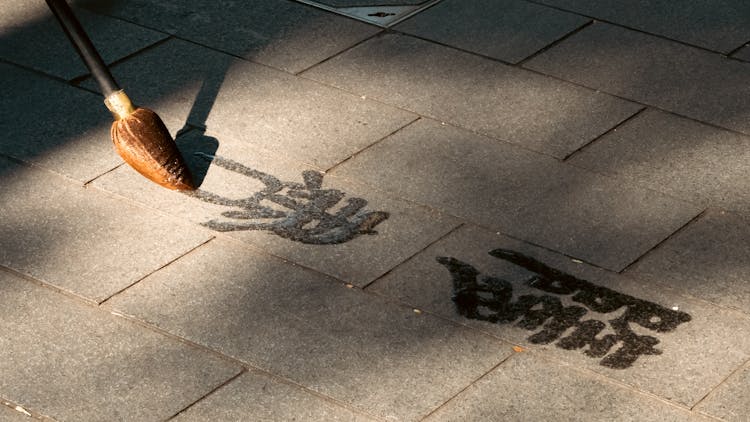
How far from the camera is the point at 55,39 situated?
20.8 ft

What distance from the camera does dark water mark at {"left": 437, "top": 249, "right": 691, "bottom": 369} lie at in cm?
414

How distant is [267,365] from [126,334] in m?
0.53

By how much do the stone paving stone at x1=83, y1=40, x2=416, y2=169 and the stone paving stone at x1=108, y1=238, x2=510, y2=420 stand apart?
2.74 ft

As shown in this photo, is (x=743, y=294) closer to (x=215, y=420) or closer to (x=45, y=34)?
(x=215, y=420)

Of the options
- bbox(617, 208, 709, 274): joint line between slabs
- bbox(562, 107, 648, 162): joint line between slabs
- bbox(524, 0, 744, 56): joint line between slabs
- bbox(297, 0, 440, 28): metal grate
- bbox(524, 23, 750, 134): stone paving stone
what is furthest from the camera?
bbox(297, 0, 440, 28): metal grate

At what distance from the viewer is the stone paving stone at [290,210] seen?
4594 mm

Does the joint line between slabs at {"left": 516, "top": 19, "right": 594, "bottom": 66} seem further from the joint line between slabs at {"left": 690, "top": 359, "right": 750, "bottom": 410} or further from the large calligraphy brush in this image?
the joint line between slabs at {"left": 690, "top": 359, "right": 750, "bottom": 410}

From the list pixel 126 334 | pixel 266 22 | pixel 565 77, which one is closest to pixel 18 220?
pixel 126 334

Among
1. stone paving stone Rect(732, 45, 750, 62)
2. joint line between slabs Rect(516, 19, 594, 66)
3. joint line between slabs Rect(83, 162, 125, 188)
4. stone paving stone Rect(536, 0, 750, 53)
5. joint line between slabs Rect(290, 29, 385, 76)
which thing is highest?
joint line between slabs Rect(83, 162, 125, 188)

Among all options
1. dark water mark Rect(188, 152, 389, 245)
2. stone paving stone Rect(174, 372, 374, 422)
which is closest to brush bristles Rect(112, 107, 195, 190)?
dark water mark Rect(188, 152, 389, 245)

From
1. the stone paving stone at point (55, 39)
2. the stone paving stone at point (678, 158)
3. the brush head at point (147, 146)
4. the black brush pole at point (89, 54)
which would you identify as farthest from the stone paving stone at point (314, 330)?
the stone paving stone at point (55, 39)

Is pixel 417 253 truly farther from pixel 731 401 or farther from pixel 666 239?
pixel 731 401

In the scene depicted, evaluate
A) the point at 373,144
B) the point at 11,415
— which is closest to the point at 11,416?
the point at 11,415

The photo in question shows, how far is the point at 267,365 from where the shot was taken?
160 inches
